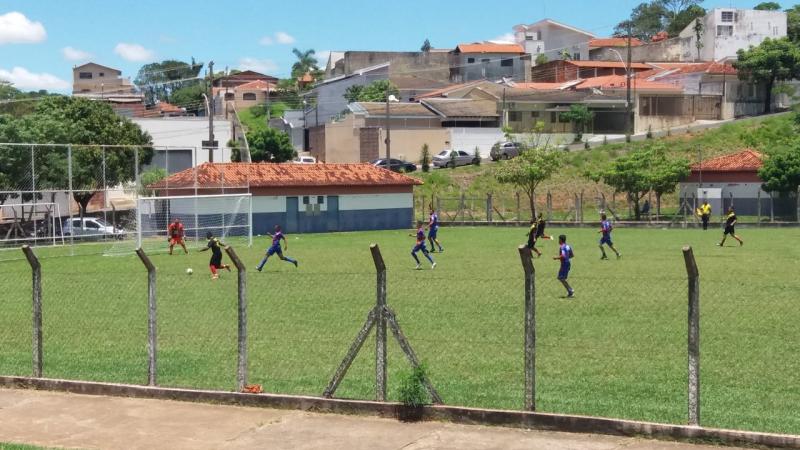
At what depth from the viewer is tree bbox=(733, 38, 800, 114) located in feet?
269

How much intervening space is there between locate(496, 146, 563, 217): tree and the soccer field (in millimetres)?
31341

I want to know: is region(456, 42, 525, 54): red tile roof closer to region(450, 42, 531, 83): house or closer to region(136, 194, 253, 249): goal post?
region(450, 42, 531, 83): house

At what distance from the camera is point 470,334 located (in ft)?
50.8

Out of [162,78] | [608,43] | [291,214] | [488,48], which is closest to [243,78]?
[162,78]

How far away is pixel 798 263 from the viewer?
28297mm

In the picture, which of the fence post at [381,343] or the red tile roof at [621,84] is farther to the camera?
the red tile roof at [621,84]

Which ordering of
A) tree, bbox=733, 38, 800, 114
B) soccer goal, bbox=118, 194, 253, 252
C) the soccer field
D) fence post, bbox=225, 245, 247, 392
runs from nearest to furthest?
fence post, bbox=225, 245, 247, 392
the soccer field
soccer goal, bbox=118, 194, 253, 252
tree, bbox=733, 38, 800, 114

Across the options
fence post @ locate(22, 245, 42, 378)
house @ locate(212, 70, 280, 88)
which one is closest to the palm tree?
house @ locate(212, 70, 280, 88)

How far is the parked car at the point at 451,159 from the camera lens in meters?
73.0

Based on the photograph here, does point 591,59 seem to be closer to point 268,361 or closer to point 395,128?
point 395,128

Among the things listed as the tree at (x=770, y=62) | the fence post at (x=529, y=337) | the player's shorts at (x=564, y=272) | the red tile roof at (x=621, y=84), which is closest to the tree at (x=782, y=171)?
the red tile roof at (x=621, y=84)

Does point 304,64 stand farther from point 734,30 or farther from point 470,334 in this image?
point 470,334

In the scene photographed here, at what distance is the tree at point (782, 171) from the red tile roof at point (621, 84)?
90.1 ft

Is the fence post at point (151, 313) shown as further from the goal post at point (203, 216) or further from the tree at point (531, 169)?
the tree at point (531, 169)
